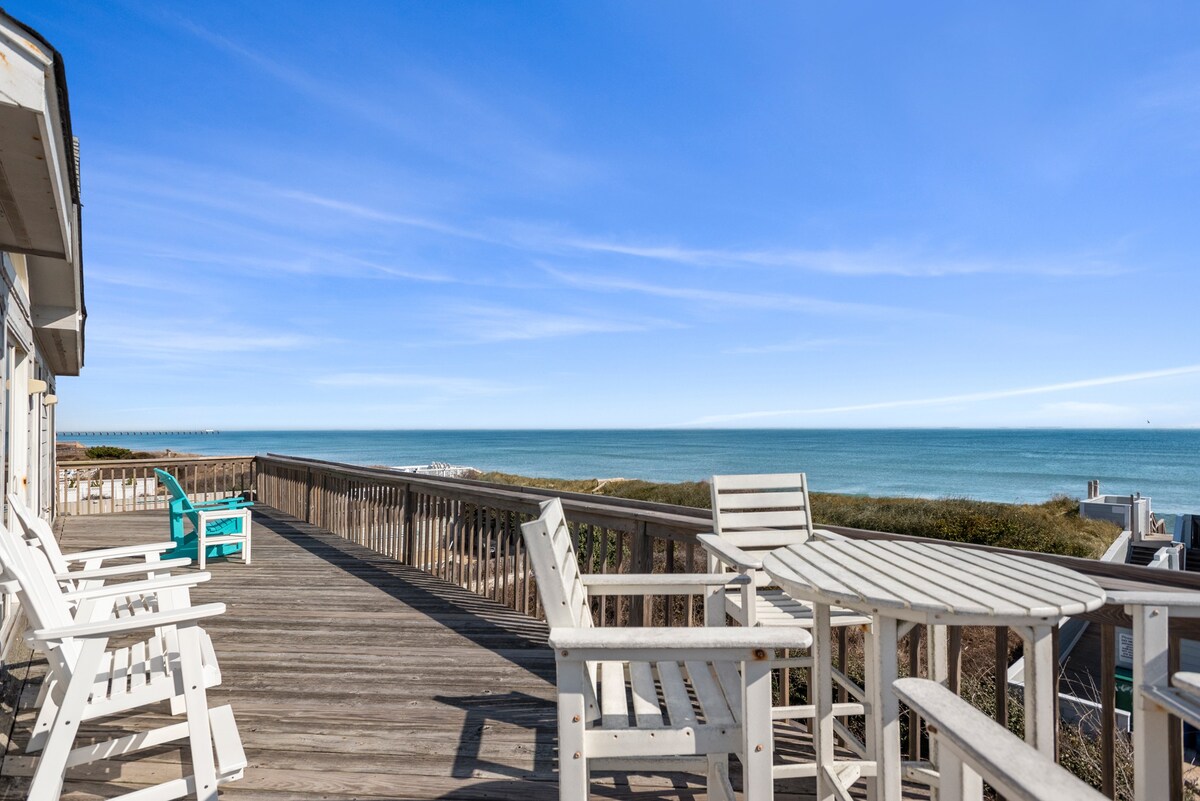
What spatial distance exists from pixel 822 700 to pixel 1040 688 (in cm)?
57

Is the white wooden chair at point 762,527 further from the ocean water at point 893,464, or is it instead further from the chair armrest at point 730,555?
the ocean water at point 893,464

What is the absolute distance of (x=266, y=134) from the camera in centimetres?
1024

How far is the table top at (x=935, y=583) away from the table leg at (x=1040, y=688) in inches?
3.3

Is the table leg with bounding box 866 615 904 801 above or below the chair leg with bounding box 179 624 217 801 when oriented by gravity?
above

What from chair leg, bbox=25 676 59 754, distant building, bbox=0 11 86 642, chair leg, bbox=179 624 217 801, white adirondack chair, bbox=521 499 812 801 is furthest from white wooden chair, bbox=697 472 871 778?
distant building, bbox=0 11 86 642

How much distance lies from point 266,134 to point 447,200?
19.7ft

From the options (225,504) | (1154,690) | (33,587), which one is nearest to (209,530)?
(225,504)

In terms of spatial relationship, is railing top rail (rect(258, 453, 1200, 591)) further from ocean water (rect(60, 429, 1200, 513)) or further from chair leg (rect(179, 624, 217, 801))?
ocean water (rect(60, 429, 1200, 513))

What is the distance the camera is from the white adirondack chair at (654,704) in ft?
4.42

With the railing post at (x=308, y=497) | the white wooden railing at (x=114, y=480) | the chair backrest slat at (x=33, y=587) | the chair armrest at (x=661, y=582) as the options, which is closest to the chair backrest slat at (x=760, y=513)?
the chair armrest at (x=661, y=582)

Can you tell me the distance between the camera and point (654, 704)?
5.34ft

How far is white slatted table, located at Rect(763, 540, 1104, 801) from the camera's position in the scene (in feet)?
4.38

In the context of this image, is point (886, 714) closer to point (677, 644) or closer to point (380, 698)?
point (677, 644)

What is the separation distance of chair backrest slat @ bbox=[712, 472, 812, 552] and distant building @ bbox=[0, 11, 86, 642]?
2.72 metres
